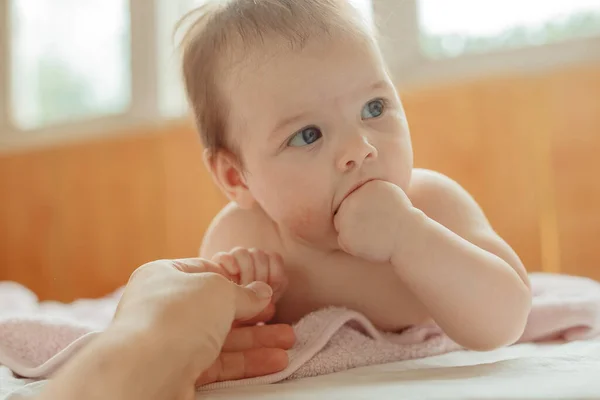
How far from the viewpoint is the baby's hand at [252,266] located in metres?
0.75

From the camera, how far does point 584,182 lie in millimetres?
1253

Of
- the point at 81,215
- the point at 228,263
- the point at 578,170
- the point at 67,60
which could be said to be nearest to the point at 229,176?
the point at 228,263

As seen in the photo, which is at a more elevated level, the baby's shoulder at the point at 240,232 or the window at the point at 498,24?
the window at the point at 498,24

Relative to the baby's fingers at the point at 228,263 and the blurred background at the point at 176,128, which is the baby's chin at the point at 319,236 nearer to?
the baby's fingers at the point at 228,263

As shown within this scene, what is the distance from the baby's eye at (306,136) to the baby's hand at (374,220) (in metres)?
0.09

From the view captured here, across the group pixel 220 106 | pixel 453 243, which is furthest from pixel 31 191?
pixel 453 243

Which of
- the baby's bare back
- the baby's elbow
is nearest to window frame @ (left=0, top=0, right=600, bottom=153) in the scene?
the baby's bare back

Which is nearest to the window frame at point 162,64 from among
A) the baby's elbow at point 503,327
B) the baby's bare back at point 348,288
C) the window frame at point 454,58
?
the window frame at point 454,58

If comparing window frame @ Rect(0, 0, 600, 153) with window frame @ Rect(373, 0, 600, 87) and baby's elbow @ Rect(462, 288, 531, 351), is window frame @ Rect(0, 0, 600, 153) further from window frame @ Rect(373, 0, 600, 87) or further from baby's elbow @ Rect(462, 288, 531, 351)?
baby's elbow @ Rect(462, 288, 531, 351)

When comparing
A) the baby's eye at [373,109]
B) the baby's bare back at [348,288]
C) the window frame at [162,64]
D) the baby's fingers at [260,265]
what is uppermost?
the window frame at [162,64]

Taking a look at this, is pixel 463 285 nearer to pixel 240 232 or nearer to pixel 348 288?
pixel 348 288

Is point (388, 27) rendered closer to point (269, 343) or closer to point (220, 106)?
point (220, 106)

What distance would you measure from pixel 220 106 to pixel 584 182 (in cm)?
74

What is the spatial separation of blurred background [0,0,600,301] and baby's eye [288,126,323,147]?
0.77 feet
